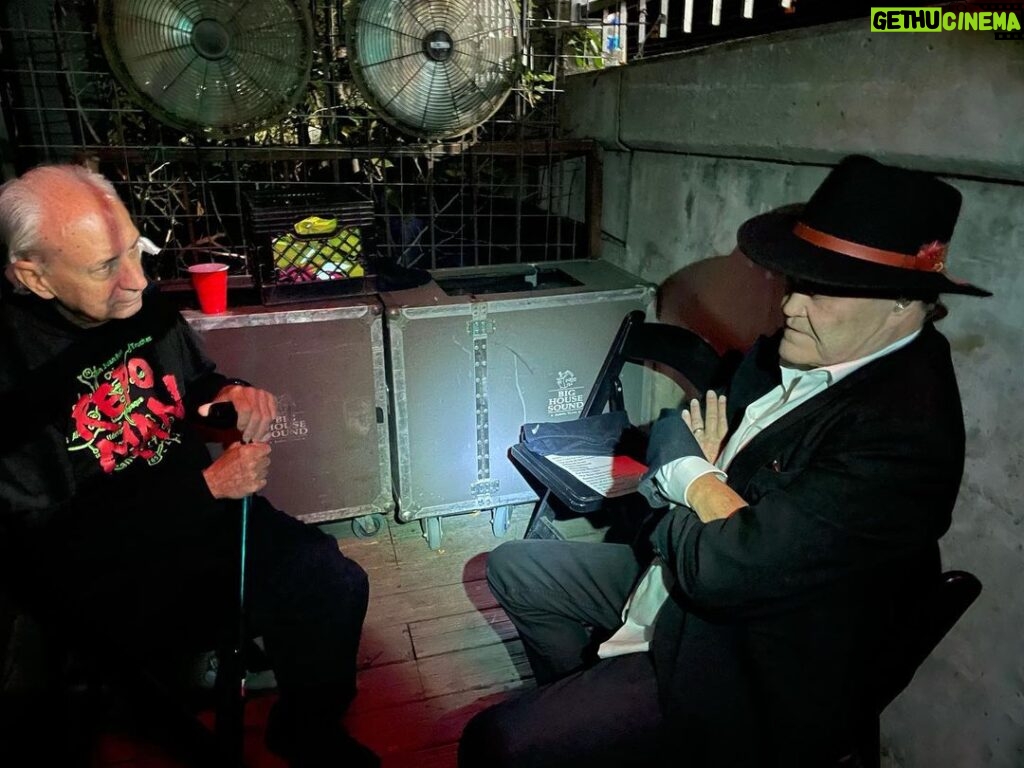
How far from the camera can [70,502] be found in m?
2.03

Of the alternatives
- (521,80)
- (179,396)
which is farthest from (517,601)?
(521,80)

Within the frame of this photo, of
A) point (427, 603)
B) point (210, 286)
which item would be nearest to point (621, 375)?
point (427, 603)

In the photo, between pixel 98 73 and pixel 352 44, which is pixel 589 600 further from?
pixel 98 73

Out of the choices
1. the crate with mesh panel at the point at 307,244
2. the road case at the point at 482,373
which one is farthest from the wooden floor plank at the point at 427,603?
the crate with mesh panel at the point at 307,244

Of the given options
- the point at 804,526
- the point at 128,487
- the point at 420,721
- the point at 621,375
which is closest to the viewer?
the point at 804,526

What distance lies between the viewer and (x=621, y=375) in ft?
12.3

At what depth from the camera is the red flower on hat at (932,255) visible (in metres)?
1.57

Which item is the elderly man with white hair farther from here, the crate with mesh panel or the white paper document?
the white paper document

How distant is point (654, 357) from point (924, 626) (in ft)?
5.92

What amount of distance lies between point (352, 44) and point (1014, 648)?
3.68 meters

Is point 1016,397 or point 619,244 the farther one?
point 619,244

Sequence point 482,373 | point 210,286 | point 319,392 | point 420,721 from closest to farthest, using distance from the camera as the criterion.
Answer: point 420,721, point 210,286, point 319,392, point 482,373

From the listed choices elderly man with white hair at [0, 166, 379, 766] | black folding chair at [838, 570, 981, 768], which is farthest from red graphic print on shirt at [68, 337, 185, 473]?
black folding chair at [838, 570, 981, 768]

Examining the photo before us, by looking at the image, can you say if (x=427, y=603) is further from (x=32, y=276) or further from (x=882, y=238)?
(x=882, y=238)
